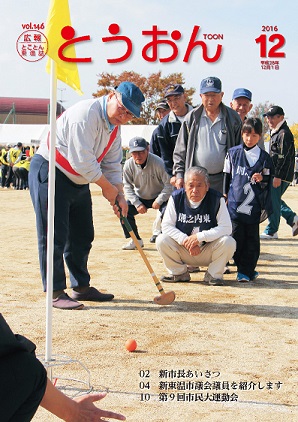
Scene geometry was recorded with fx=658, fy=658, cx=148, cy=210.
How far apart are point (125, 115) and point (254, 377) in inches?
89.6

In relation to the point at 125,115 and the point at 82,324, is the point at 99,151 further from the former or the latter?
the point at 82,324

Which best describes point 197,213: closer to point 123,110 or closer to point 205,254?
point 205,254

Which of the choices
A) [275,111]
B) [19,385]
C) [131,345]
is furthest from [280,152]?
[19,385]

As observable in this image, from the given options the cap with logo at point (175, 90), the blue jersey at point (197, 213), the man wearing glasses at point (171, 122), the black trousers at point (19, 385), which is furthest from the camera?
the man wearing glasses at point (171, 122)

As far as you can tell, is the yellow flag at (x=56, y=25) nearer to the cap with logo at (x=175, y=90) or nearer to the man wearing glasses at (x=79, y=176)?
the man wearing glasses at (x=79, y=176)

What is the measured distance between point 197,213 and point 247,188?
73cm

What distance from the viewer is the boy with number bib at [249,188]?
22.0ft

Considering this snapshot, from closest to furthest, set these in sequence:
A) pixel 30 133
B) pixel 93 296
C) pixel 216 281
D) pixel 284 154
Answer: pixel 93 296, pixel 216 281, pixel 284 154, pixel 30 133

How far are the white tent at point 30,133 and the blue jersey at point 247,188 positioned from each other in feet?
90.1

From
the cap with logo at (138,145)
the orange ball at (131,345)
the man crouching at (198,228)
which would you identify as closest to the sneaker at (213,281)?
the man crouching at (198,228)

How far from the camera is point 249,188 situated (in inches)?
265

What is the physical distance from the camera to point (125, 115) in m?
5.09

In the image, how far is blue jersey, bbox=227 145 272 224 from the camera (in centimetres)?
672

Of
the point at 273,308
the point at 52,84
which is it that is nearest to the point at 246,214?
the point at 273,308
